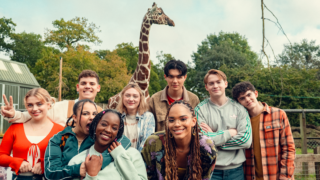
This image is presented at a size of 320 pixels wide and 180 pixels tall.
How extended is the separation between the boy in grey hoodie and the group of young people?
0.03ft

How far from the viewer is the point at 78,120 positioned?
2654mm

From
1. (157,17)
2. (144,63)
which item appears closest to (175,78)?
(144,63)

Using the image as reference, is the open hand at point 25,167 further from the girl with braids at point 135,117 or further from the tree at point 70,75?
the tree at point 70,75

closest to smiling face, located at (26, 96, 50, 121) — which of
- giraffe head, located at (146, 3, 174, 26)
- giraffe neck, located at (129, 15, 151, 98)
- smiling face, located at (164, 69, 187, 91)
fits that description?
smiling face, located at (164, 69, 187, 91)

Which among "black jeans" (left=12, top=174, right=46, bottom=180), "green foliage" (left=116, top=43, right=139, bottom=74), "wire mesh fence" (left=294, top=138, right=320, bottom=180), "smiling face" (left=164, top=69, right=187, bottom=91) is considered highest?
"green foliage" (left=116, top=43, right=139, bottom=74)

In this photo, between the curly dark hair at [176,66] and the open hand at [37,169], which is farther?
the curly dark hair at [176,66]

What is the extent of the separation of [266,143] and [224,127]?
55cm

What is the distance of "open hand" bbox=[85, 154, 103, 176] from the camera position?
221 cm

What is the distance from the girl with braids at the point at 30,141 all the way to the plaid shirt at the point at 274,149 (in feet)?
7.32

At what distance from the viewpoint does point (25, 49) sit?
112 ft

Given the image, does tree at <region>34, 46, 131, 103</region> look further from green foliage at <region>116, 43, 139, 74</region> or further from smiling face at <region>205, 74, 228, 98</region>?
smiling face at <region>205, 74, 228, 98</region>

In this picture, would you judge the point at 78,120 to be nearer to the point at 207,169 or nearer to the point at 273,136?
the point at 207,169

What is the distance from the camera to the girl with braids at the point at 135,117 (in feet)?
10.0

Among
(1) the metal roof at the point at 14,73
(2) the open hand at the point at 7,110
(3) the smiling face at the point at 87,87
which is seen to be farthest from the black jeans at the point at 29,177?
(1) the metal roof at the point at 14,73
